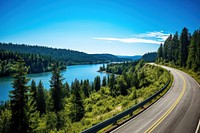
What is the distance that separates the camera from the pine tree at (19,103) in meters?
17.6

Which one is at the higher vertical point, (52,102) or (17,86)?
(17,86)

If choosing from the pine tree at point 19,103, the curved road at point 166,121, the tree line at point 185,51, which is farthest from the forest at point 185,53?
the pine tree at point 19,103

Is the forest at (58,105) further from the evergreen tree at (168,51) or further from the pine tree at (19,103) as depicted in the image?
the evergreen tree at (168,51)

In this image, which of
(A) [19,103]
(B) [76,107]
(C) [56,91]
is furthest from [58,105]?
(A) [19,103]

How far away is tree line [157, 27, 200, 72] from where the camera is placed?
2024 inches

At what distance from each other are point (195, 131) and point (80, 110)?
891 inches

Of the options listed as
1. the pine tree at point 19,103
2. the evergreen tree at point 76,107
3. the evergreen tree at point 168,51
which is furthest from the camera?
the evergreen tree at point 168,51

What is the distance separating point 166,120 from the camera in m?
12.4

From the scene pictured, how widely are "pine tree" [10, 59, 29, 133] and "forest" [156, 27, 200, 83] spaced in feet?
120

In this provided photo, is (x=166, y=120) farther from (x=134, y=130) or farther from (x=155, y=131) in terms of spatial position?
(x=134, y=130)

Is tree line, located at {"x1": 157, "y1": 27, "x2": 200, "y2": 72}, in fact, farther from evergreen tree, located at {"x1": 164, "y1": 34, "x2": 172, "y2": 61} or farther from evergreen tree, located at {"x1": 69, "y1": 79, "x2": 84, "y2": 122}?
evergreen tree, located at {"x1": 69, "y1": 79, "x2": 84, "y2": 122}

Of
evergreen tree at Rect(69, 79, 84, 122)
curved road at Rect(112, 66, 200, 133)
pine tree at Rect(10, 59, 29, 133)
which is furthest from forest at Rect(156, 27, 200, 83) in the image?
pine tree at Rect(10, 59, 29, 133)

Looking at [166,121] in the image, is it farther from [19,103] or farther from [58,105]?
[58,105]

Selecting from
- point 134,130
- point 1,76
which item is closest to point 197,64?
point 134,130
